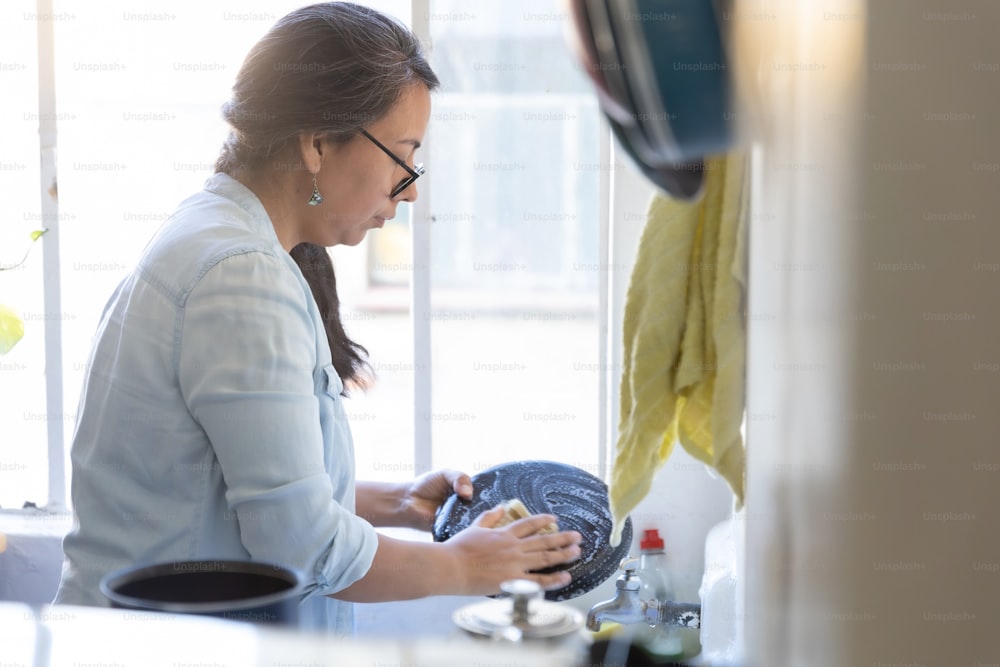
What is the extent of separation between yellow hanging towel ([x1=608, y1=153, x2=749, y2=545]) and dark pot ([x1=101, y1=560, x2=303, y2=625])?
0.19 metres

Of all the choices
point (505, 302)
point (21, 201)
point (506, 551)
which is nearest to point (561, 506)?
point (506, 551)

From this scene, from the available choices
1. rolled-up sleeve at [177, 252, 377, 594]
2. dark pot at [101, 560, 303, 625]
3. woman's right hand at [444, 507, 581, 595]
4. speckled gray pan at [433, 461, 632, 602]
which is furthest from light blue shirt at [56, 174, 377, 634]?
dark pot at [101, 560, 303, 625]

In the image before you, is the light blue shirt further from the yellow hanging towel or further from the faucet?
the faucet

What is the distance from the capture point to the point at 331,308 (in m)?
1.56

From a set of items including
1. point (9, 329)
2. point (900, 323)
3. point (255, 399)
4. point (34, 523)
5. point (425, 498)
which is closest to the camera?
point (900, 323)

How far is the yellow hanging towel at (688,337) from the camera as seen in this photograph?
53 cm

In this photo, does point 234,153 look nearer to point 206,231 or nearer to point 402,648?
point 206,231

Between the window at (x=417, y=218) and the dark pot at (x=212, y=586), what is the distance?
1.53 metres

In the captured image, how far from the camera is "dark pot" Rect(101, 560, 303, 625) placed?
52 centimetres

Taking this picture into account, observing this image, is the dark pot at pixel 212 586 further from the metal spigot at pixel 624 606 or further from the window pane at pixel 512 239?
the window pane at pixel 512 239

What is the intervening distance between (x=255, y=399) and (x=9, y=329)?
138cm

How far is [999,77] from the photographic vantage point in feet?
1.07

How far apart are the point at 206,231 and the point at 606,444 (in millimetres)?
1304

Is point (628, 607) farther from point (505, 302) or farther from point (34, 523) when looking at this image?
point (34, 523)
